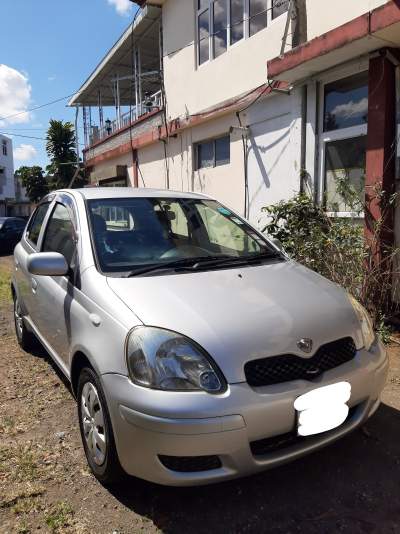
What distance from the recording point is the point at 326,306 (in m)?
2.52

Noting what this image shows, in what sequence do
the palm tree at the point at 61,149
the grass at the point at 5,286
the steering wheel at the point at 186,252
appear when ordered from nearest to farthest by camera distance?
1. the steering wheel at the point at 186,252
2. the grass at the point at 5,286
3. the palm tree at the point at 61,149

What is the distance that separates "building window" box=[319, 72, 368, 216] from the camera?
5602 mm

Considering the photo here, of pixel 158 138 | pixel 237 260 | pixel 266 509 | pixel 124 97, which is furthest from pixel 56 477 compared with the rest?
pixel 124 97

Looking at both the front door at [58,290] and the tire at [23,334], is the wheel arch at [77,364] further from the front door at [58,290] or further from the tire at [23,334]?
the tire at [23,334]

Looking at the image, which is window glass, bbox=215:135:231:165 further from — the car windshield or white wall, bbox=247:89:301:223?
the car windshield

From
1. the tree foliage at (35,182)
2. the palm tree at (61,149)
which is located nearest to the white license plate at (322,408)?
the palm tree at (61,149)

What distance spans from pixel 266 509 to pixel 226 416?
0.71m

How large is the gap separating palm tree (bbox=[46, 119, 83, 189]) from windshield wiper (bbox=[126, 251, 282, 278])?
22.0 meters

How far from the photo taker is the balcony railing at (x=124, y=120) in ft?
37.0

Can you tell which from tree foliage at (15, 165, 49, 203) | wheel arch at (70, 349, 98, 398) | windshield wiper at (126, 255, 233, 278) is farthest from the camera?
tree foliage at (15, 165, 49, 203)

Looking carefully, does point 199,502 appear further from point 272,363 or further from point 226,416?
point 272,363

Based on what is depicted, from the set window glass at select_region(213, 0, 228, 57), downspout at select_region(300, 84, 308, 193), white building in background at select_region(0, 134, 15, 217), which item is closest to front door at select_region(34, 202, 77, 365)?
downspout at select_region(300, 84, 308, 193)

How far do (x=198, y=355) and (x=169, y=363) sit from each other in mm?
144

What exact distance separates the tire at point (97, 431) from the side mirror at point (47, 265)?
672 millimetres
